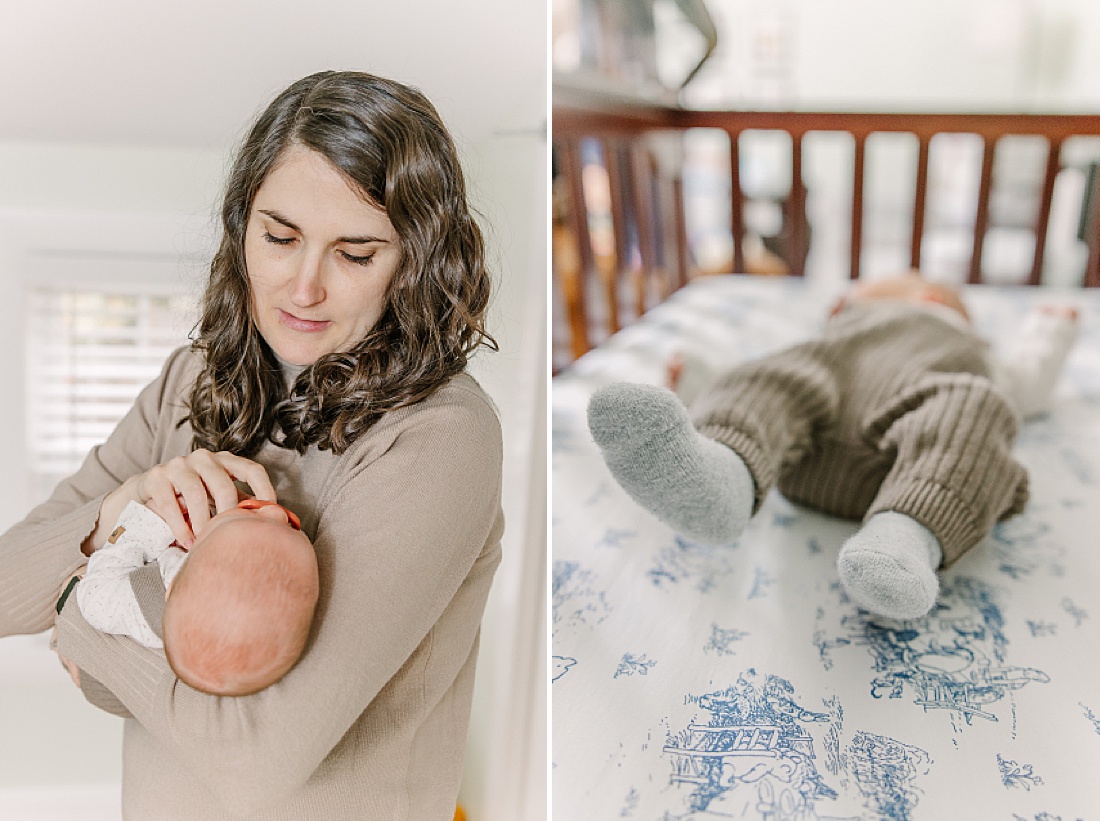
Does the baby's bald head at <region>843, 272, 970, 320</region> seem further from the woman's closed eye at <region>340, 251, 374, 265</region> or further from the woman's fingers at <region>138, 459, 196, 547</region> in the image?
the woman's fingers at <region>138, 459, 196, 547</region>

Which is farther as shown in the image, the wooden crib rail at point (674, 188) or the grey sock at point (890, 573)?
the wooden crib rail at point (674, 188)

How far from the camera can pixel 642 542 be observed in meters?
1.02

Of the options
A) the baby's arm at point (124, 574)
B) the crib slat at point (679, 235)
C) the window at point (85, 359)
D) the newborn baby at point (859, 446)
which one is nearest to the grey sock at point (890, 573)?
the newborn baby at point (859, 446)

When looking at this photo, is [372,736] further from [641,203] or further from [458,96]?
[641,203]

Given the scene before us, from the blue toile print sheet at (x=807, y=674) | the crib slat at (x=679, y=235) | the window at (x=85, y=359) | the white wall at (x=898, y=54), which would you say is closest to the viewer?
the blue toile print sheet at (x=807, y=674)

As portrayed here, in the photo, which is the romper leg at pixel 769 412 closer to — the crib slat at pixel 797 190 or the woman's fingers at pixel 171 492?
the woman's fingers at pixel 171 492

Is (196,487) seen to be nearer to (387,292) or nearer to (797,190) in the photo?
(387,292)

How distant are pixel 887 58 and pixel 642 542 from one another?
380 centimetres

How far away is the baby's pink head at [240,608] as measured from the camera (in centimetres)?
58

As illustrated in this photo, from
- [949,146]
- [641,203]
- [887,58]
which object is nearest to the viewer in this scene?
[641,203]

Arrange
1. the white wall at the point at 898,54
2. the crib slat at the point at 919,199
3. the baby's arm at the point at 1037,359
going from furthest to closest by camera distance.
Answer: the white wall at the point at 898,54 → the crib slat at the point at 919,199 → the baby's arm at the point at 1037,359

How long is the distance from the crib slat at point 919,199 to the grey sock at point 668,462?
4.48 feet

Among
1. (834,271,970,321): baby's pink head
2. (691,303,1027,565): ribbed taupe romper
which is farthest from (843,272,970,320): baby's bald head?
(691,303,1027,565): ribbed taupe romper

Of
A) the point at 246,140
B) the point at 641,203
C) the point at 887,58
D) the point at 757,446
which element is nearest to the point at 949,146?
the point at 887,58
